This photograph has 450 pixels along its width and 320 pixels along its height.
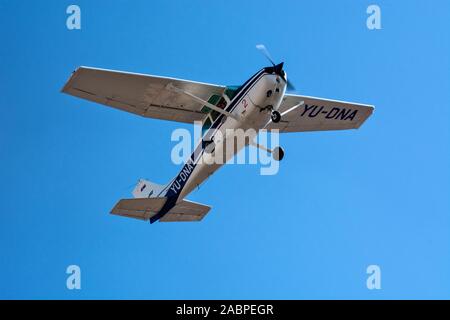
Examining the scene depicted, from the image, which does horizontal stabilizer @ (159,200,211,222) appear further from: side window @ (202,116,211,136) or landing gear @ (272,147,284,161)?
landing gear @ (272,147,284,161)

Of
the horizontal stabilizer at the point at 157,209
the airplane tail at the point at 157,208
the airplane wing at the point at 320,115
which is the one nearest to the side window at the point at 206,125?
the airplane tail at the point at 157,208

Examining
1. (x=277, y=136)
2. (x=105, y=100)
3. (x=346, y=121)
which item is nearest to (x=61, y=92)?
(x=105, y=100)

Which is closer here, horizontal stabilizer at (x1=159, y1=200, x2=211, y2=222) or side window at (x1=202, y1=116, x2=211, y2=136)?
side window at (x1=202, y1=116, x2=211, y2=136)

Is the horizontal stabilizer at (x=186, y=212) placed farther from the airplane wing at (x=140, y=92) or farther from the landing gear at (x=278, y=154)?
the landing gear at (x=278, y=154)

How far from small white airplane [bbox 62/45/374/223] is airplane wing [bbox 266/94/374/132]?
0.03m

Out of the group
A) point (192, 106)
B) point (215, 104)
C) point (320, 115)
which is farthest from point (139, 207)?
point (320, 115)

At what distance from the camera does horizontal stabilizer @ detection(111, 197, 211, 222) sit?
72.6 feet

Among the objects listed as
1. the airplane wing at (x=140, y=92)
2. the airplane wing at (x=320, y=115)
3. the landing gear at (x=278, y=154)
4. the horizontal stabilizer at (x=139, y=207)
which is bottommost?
the horizontal stabilizer at (x=139, y=207)

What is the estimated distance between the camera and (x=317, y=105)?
23953mm

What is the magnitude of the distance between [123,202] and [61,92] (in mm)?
3302

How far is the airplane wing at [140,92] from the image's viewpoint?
20.7 m

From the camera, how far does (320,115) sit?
80.2 ft

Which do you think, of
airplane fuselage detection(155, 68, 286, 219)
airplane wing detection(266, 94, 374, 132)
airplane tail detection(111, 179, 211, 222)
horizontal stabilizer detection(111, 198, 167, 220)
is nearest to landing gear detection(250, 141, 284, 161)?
airplane fuselage detection(155, 68, 286, 219)

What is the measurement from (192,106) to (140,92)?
1493mm
